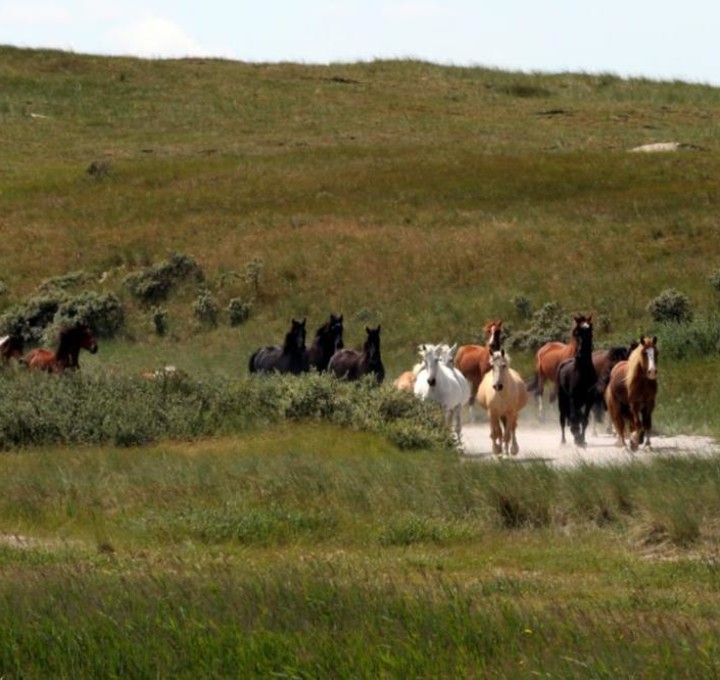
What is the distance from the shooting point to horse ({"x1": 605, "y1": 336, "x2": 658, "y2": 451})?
989 inches

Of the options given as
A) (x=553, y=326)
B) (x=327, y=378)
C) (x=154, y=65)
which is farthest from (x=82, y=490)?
(x=154, y=65)

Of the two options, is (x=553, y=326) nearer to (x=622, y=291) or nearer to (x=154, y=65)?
(x=622, y=291)

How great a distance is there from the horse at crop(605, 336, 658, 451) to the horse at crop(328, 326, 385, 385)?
4.68 m

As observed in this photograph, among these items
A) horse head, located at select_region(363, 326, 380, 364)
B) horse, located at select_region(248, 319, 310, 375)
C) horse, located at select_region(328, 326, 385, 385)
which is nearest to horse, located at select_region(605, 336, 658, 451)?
horse, located at select_region(328, 326, 385, 385)

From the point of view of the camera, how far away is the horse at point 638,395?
25.1 metres

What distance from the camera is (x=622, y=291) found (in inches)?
1687

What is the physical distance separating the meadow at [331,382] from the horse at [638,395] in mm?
2023

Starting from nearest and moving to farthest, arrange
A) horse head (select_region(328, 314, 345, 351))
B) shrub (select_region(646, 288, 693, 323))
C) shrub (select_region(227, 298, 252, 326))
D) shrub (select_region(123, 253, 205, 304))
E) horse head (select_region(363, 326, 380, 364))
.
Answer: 1. horse head (select_region(363, 326, 380, 364))
2. horse head (select_region(328, 314, 345, 351))
3. shrub (select_region(646, 288, 693, 323))
4. shrub (select_region(227, 298, 252, 326))
5. shrub (select_region(123, 253, 205, 304))

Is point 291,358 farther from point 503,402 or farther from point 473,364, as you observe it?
point 503,402

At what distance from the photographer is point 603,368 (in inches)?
1156

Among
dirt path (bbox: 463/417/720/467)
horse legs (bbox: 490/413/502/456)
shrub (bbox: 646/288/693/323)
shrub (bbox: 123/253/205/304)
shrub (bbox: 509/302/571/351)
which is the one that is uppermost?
shrub (bbox: 123/253/205/304)

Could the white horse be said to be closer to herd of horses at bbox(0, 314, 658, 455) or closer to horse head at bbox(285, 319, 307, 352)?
herd of horses at bbox(0, 314, 658, 455)

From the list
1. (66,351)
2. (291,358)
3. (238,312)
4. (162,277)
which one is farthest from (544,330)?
(162,277)

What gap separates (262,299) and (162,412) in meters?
23.7
